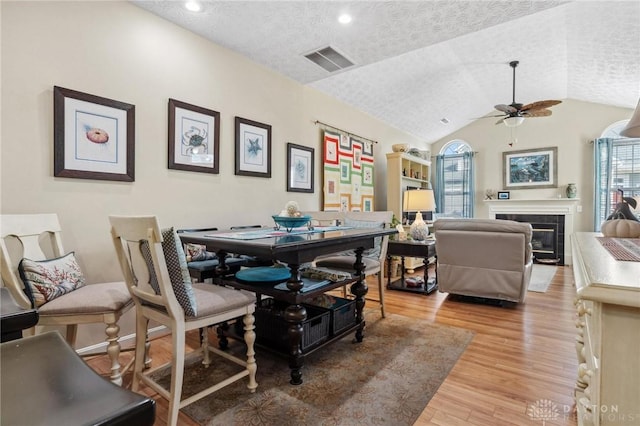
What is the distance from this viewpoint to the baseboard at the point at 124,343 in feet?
7.33

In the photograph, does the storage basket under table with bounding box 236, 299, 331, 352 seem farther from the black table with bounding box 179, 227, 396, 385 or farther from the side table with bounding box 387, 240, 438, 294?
the side table with bounding box 387, 240, 438, 294

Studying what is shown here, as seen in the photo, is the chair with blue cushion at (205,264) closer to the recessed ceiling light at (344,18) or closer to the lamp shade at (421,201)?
the recessed ceiling light at (344,18)

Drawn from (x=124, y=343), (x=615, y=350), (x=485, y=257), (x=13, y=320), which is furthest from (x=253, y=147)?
(x=615, y=350)

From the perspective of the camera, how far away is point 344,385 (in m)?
1.89

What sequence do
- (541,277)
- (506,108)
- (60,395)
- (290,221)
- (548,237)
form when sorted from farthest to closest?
(548,237) → (541,277) → (506,108) → (290,221) → (60,395)

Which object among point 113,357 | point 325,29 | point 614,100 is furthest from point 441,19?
point 614,100

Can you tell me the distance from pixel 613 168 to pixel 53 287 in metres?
8.01

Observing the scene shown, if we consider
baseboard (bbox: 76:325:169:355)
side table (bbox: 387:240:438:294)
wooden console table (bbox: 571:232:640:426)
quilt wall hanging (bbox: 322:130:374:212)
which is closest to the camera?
wooden console table (bbox: 571:232:640:426)

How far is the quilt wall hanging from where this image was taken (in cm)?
445

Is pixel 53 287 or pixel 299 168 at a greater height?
pixel 299 168

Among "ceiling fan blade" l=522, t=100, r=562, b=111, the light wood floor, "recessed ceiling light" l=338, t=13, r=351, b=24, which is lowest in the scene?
the light wood floor

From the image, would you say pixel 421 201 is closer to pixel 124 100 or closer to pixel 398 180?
pixel 398 180

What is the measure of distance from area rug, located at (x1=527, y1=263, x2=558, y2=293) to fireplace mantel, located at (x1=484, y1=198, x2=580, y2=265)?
579 millimetres

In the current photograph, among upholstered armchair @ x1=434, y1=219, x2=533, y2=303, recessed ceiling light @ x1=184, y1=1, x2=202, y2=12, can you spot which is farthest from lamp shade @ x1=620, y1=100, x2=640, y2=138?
recessed ceiling light @ x1=184, y1=1, x2=202, y2=12
